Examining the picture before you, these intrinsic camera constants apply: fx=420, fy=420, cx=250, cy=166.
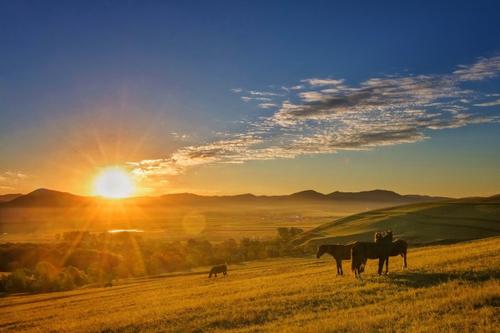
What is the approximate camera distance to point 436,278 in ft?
70.2

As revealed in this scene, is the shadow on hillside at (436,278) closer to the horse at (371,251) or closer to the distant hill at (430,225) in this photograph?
the horse at (371,251)

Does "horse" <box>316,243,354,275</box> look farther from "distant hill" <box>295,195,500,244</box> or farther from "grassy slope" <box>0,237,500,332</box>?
"distant hill" <box>295,195,500,244</box>

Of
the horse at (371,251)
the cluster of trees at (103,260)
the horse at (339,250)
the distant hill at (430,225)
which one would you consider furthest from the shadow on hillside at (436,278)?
the distant hill at (430,225)

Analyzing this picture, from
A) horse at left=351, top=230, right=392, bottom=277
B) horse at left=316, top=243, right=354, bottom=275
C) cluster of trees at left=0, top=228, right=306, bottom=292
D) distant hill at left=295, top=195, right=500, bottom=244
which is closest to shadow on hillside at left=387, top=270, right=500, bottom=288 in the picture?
horse at left=351, top=230, right=392, bottom=277

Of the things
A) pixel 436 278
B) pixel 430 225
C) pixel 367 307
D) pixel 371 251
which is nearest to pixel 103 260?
pixel 430 225

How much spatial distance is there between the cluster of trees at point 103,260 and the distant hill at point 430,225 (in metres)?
18.3

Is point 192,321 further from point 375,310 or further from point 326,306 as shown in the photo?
point 375,310

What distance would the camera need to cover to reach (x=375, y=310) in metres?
17.1

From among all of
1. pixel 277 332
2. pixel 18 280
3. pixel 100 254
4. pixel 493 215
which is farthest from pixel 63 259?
pixel 277 332

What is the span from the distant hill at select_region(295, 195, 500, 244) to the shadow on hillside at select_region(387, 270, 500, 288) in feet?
292

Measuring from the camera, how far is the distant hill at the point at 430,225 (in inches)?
4387

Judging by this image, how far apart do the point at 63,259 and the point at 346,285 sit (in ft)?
493

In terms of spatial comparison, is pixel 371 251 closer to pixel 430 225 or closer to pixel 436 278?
pixel 436 278

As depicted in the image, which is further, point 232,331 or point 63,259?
point 63,259
